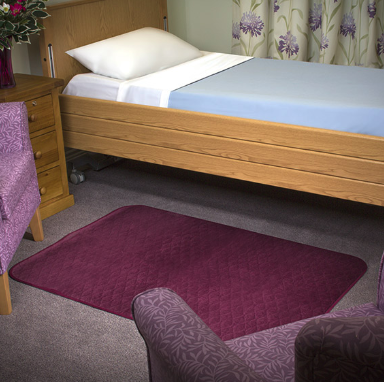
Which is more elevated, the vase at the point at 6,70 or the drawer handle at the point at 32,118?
the vase at the point at 6,70

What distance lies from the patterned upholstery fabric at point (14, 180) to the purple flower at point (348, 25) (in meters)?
2.21

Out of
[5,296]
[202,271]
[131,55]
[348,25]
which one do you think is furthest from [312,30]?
[5,296]

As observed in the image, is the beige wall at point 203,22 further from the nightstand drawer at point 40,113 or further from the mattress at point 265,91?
the nightstand drawer at point 40,113

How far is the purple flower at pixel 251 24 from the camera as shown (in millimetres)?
3691

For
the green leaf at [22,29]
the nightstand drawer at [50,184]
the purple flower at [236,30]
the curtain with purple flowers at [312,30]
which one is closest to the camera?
the green leaf at [22,29]

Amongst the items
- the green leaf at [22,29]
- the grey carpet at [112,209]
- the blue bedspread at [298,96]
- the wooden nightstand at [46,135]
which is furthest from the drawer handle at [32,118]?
the blue bedspread at [298,96]

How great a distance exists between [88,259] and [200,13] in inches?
91.8

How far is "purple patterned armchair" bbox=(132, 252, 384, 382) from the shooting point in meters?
0.71

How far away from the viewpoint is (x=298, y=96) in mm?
2512

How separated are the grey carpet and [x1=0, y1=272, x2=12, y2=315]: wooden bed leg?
0.10 feet

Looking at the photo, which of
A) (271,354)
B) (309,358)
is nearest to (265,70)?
(271,354)

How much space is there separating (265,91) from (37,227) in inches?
49.2

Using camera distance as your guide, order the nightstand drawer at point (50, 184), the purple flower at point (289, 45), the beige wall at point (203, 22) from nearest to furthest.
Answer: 1. the nightstand drawer at point (50, 184)
2. the purple flower at point (289, 45)
3. the beige wall at point (203, 22)

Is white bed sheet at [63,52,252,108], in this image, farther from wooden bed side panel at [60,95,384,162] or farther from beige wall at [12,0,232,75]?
beige wall at [12,0,232,75]
